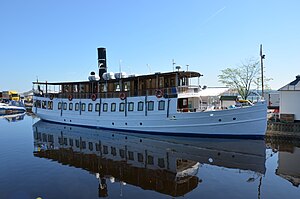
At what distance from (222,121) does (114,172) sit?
1121cm

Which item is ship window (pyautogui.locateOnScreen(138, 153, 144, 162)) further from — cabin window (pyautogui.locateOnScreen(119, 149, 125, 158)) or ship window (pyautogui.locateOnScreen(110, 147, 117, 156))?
ship window (pyautogui.locateOnScreen(110, 147, 117, 156))

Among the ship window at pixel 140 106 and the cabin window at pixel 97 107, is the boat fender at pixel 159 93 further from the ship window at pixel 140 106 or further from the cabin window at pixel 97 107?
the cabin window at pixel 97 107

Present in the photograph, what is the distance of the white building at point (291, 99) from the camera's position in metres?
22.0

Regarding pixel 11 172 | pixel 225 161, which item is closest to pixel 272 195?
pixel 225 161

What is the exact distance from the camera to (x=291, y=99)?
22.3m

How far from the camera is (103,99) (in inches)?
1048

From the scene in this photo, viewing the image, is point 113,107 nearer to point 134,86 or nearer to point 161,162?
point 134,86

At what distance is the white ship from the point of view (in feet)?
62.9

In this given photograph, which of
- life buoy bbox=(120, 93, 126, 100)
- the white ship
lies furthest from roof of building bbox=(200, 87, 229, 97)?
life buoy bbox=(120, 93, 126, 100)

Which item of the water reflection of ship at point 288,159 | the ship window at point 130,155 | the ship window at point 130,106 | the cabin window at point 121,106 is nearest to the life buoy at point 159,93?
the ship window at point 130,106

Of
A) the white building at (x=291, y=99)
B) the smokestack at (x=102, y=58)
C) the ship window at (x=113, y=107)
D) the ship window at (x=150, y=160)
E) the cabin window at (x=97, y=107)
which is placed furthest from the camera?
the smokestack at (x=102, y=58)

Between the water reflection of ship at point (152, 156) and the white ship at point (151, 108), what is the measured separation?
115cm

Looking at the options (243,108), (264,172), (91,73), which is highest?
(91,73)

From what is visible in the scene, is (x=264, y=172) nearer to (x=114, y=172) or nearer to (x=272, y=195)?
(x=272, y=195)
